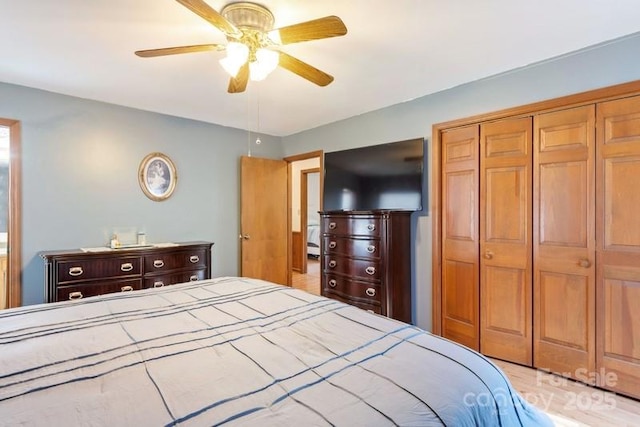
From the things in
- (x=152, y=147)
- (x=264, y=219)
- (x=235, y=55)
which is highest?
(x=235, y=55)

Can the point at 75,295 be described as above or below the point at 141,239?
below

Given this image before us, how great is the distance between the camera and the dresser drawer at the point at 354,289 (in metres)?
3.06

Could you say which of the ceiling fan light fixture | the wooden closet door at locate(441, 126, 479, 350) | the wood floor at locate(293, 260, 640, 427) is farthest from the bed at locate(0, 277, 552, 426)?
the wooden closet door at locate(441, 126, 479, 350)

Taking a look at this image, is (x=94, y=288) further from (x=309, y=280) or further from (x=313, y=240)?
(x=313, y=240)

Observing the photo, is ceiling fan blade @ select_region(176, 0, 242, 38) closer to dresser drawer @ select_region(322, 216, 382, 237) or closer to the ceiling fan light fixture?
the ceiling fan light fixture

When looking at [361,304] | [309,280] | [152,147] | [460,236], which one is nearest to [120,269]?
[152,147]

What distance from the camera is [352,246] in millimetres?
3258

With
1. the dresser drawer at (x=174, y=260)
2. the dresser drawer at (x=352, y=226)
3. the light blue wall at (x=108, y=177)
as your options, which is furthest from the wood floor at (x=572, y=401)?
the light blue wall at (x=108, y=177)

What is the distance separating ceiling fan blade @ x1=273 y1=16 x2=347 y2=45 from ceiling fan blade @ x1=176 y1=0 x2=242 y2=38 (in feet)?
0.92

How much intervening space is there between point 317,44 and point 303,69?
0.34 metres

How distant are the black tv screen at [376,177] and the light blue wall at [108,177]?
4.63 feet

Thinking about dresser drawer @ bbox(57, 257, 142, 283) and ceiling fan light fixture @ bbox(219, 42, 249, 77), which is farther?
dresser drawer @ bbox(57, 257, 142, 283)

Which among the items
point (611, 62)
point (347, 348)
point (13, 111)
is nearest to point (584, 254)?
point (611, 62)

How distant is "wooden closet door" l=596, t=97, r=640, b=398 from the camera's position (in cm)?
208
